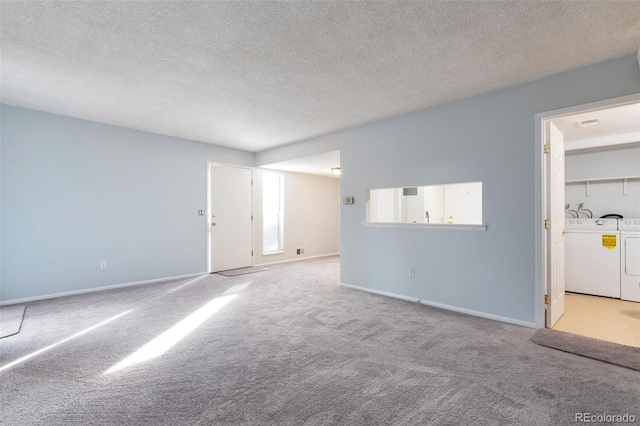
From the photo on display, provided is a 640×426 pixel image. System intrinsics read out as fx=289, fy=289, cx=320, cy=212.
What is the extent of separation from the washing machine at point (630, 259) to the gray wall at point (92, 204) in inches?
259

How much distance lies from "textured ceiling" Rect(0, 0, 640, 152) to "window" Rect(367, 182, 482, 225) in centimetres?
206

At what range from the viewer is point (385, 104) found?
3635 millimetres

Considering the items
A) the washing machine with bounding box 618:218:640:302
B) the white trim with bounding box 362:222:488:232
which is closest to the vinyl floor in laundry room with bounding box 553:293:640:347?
the washing machine with bounding box 618:218:640:302

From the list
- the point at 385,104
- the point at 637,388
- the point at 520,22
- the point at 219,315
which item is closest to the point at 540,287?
the point at 637,388

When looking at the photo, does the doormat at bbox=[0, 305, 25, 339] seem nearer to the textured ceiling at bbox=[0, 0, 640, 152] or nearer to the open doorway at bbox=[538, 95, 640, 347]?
→ the textured ceiling at bbox=[0, 0, 640, 152]

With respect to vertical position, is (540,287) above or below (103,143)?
below

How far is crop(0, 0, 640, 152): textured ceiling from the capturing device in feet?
6.48

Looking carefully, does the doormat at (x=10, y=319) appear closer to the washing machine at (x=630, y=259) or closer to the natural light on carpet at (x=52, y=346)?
the natural light on carpet at (x=52, y=346)

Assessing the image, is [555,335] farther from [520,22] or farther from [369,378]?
[520,22]

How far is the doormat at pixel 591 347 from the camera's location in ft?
7.38

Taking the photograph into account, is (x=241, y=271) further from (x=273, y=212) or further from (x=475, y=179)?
(x=475, y=179)

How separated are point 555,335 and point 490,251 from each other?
93 centimetres

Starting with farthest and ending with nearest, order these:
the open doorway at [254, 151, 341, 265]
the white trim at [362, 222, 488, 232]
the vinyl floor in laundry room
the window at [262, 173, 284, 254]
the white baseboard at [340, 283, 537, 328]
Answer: the window at [262, 173, 284, 254], the open doorway at [254, 151, 341, 265], the white trim at [362, 222, 488, 232], the white baseboard at [340, 283, 537, 328], the vinyl floor in laundry room

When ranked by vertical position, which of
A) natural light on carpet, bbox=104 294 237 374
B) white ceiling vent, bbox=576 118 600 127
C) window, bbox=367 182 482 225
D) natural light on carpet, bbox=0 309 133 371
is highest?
white ceiling vent, bbox=576 118 600 127
